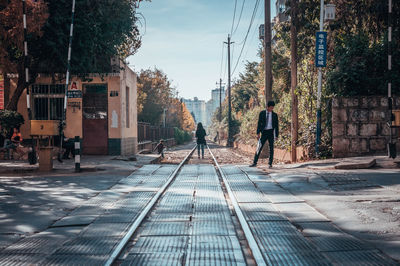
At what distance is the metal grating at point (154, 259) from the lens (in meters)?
3.80

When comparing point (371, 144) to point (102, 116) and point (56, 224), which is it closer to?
point (56, 224)

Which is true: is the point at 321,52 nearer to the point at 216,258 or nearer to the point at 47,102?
the point at 216,258

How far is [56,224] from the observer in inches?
216

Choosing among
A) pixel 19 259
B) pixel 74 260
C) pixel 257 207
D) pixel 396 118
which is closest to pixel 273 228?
pixel 257 207

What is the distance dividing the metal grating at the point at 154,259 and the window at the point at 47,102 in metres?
16.4

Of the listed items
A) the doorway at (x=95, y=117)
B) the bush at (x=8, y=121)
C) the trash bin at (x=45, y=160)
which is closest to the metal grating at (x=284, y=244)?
the trash bin at (x=45, y=160)

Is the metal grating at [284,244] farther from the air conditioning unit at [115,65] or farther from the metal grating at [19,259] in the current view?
the air conditioning unit at [115,65]

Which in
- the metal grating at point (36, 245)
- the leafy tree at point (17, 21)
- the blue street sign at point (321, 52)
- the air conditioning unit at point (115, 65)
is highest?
the leafy tree at point (17, 21)

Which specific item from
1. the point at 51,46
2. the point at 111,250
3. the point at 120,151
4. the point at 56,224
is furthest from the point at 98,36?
the point at 111,250

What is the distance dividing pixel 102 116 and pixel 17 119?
4409mm

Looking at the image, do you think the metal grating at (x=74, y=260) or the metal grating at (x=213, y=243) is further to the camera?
the metal grating at (x=213, y=243)

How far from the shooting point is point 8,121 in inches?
603

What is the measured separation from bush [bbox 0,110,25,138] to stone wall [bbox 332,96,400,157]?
11.9 meters

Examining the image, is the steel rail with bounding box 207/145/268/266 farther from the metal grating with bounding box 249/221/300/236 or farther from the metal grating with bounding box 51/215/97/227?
the metal grating with bounding box 51/215/97/227
